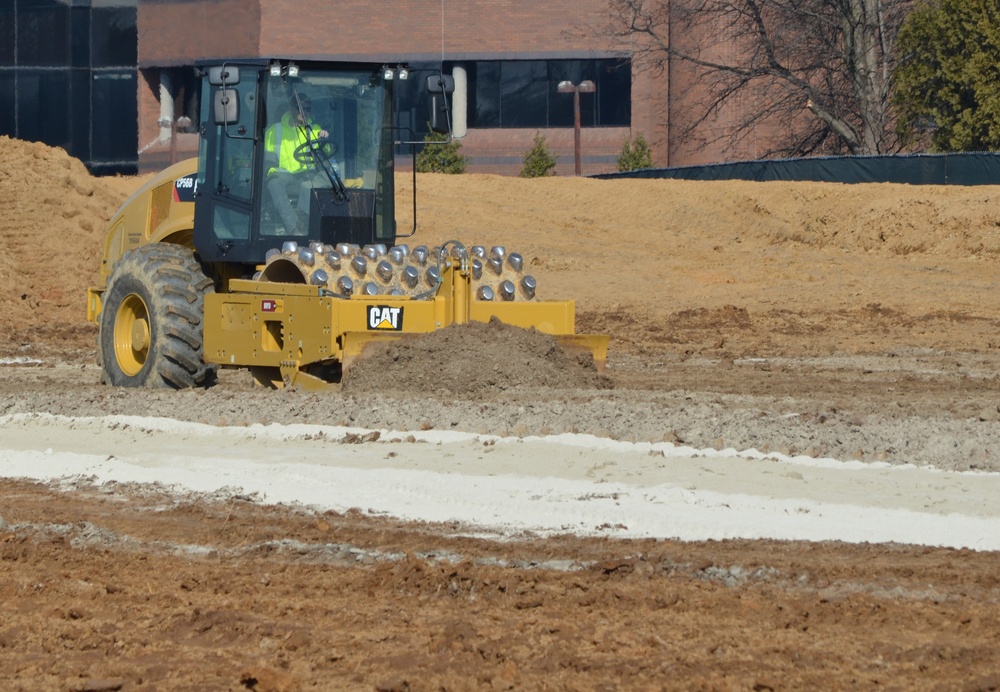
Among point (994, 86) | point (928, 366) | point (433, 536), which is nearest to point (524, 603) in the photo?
point (433, 536)

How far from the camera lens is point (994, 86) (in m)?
32.5

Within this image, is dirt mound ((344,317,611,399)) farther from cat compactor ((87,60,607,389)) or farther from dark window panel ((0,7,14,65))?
dark window panel ((0,7,14,65))

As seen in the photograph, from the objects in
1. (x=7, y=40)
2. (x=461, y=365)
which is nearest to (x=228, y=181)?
(x=461, y=365)

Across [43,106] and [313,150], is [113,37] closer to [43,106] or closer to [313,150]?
[43,106]

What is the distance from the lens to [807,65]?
3897 centimetres

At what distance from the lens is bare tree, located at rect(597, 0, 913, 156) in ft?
119

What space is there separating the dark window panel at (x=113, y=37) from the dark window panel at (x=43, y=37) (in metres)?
1.02

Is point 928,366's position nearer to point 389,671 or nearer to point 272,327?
point 272,327

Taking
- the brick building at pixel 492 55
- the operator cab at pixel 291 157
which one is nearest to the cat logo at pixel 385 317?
the operator cab at pixel 291 157

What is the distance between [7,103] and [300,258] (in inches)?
1246

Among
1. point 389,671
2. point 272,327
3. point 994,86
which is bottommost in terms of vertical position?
point 389,671

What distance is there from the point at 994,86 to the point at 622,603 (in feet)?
94.9

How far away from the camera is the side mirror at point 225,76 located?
12.1 metres

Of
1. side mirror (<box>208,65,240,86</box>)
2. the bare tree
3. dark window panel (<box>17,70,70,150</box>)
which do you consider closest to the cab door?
side mirror (<box>208,65,240,86</box>)
